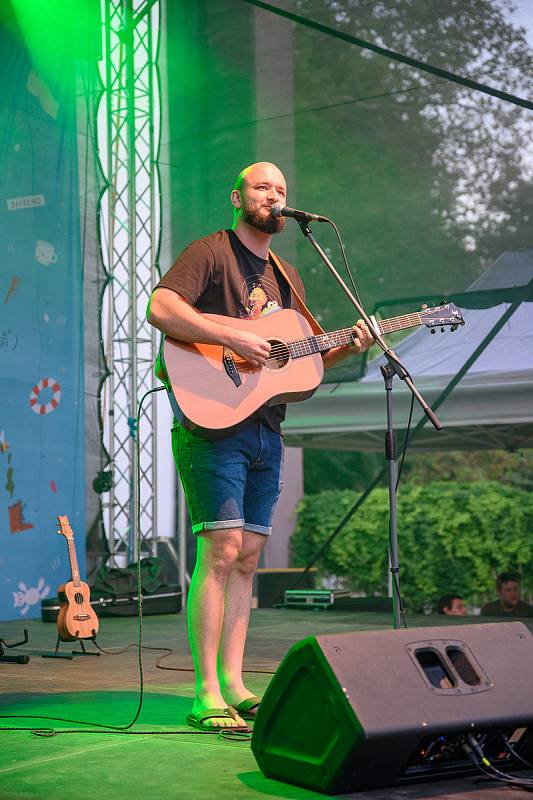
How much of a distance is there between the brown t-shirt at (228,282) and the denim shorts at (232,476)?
0.05 meters

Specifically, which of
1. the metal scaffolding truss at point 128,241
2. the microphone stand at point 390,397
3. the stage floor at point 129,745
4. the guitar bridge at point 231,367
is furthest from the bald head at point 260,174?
the metal scaffolding truss at point 128,241

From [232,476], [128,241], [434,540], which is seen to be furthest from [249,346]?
[434,540]

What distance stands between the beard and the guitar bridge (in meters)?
0.42

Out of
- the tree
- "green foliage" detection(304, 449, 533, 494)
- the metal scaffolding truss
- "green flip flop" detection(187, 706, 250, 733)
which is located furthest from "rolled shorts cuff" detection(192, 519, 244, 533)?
"green foliage" detection(304, 449, 533, 494)

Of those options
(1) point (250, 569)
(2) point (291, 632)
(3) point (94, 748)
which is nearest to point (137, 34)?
(2) point (291, 632)

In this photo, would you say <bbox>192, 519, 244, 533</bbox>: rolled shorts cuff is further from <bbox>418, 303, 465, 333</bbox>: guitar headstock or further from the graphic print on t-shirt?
<bbox>418, 303, 465, 333</bbox>: guitar headstock

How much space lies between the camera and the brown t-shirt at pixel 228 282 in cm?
292

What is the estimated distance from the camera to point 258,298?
10.1ft

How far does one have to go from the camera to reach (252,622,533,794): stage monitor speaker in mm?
1955

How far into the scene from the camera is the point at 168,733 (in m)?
2.68

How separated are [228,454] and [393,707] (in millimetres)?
1095

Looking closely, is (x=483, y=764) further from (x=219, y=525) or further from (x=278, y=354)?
(x=278, y=354)

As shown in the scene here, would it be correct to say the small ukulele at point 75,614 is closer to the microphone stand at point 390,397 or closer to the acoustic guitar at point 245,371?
the microphone stand at point 390,397

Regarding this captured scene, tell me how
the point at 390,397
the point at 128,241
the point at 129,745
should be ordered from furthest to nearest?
1. the point at 128,241
2. the point at 390,397
3. the point at 129,745
